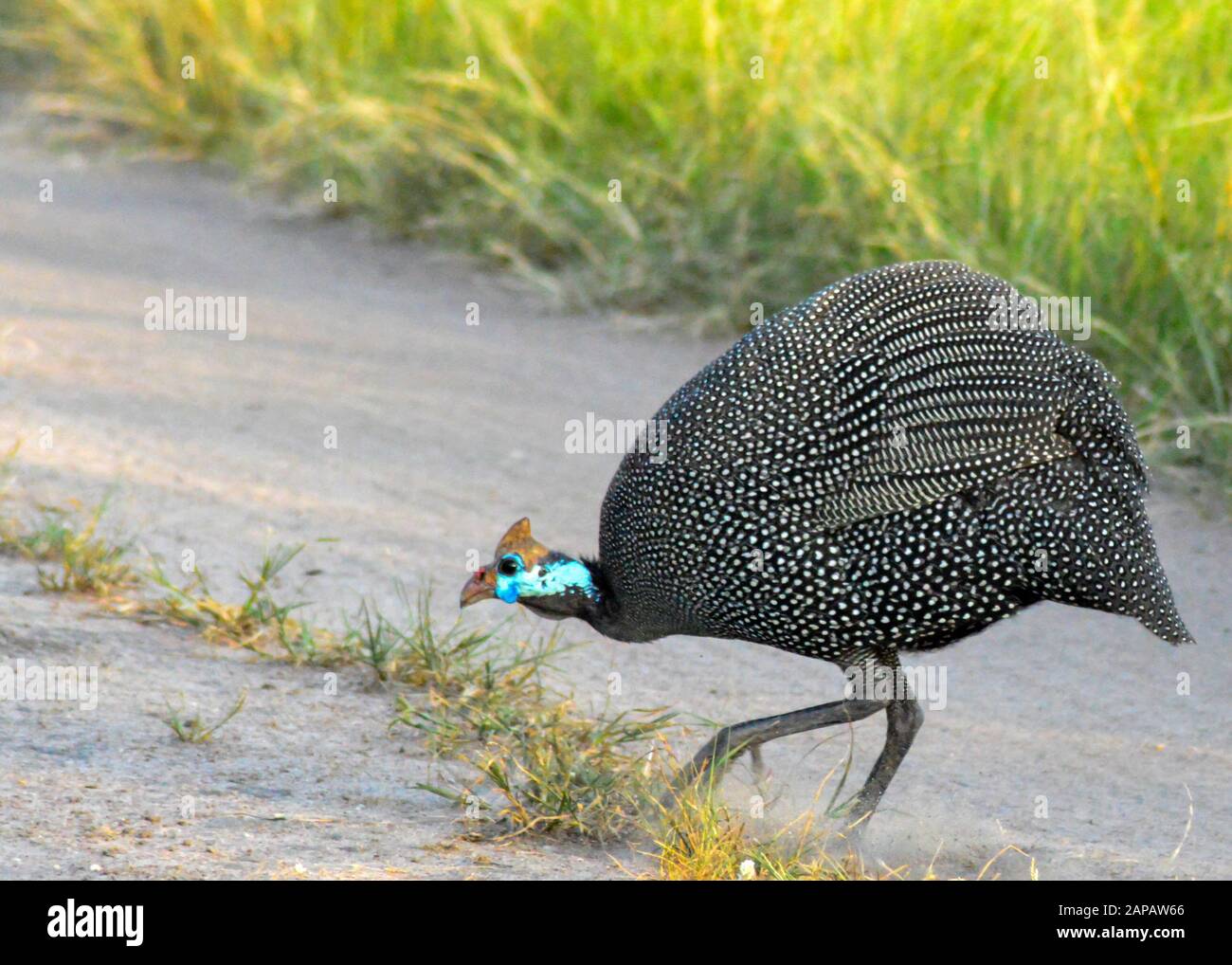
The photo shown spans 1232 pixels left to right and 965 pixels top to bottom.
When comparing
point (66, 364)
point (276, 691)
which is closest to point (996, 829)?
point (276, 691)

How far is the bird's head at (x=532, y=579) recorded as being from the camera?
11.8ft

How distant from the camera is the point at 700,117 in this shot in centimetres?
720

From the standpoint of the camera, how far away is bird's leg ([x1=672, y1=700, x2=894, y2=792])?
11.4ft

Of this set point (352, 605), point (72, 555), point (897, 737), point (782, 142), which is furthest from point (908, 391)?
point (782, 142)

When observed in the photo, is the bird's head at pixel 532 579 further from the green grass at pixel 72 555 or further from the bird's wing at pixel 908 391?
the green grass at pixel 72 555

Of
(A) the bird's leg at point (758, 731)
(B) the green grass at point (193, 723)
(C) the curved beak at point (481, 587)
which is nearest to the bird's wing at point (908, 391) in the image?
(A) the bird's leg at point (758, 731)

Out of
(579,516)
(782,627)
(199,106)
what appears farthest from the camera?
(199,106)

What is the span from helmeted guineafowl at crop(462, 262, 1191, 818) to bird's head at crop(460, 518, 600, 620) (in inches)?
0.4

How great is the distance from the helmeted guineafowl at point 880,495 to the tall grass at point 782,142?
1.91 metres

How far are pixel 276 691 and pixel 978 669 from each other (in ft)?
5.83

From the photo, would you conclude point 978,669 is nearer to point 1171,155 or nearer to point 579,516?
point 579,516

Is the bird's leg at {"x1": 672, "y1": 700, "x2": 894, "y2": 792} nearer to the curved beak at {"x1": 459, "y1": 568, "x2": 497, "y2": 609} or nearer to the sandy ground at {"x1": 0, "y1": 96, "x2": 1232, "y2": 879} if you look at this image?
the sandy ground at {"x1": 0, "y1": 96, "x2": 1232, "y2": 879}

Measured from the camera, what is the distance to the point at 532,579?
3631 millimetres

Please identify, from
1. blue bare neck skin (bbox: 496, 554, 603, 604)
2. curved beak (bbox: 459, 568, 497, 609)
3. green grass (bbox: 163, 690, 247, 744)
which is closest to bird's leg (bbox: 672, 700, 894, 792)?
blue bare neck skin (bbox: 496, 554, 603, 604)
